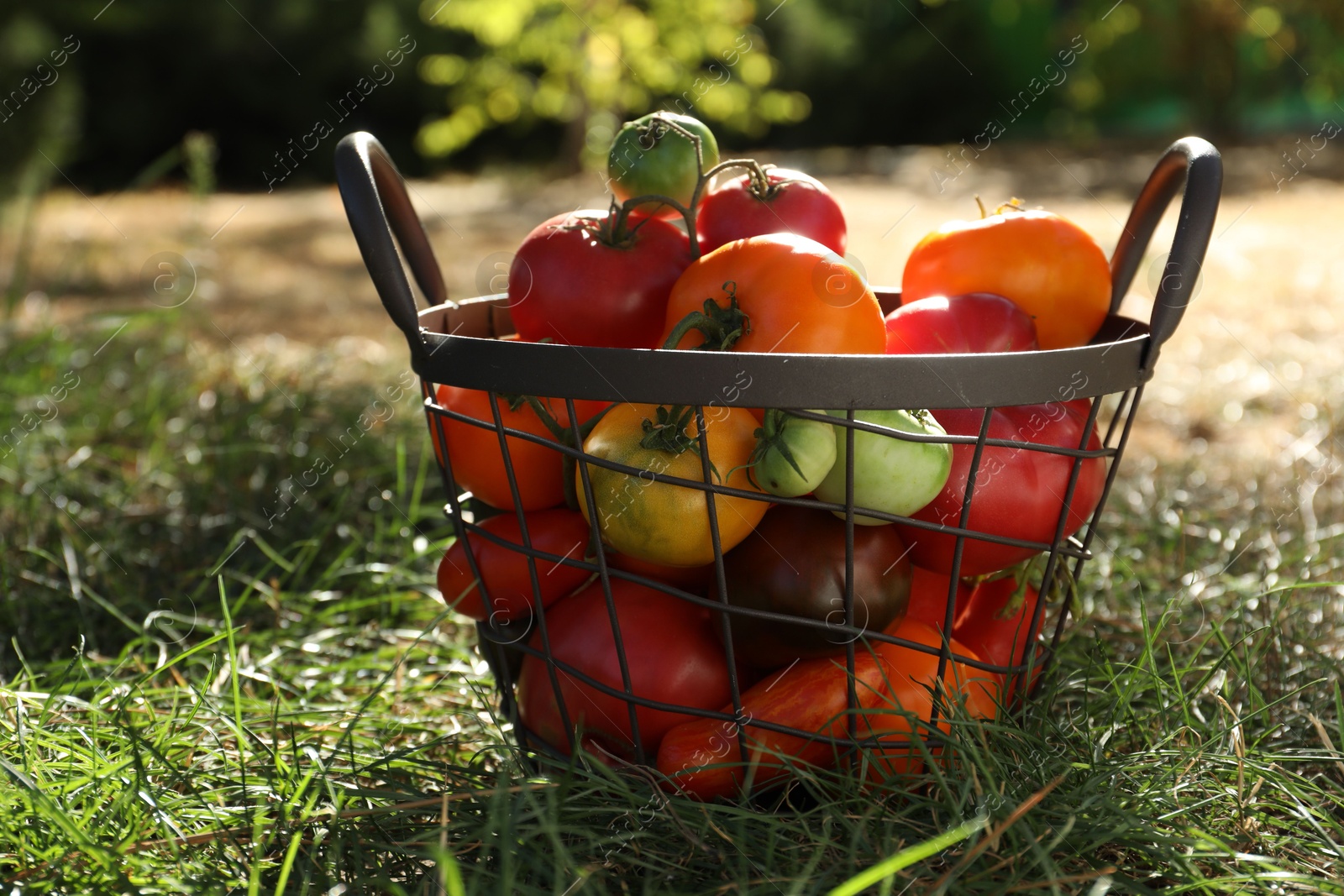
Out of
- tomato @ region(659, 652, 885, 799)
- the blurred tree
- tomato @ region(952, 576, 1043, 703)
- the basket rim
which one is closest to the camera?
the basket rim

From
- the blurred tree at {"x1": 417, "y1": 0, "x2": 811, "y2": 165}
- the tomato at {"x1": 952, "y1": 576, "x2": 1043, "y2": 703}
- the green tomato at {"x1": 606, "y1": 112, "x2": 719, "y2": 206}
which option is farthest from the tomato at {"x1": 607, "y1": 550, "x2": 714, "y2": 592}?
the blurred tree at {"x1": 417, "y1": 0, "x2": 811, "y2": 165}

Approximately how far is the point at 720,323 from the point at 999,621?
38 cm

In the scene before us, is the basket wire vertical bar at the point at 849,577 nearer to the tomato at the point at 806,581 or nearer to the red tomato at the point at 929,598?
the tomato at the point at 806,581

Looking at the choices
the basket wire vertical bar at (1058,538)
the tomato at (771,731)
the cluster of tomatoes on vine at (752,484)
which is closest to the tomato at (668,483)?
the cluster of tomatoes on vine at (752,484)

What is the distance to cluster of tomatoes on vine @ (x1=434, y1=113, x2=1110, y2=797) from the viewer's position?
76 cm

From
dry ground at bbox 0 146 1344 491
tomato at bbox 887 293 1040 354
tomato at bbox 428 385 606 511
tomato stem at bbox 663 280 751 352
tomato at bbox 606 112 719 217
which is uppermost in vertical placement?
tomato at bbox 606 112 719 217

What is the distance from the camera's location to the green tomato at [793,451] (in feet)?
2.39

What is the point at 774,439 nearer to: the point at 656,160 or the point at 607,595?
the point at 607,595

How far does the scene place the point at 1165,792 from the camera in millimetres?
765

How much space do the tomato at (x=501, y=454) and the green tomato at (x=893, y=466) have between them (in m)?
0.22

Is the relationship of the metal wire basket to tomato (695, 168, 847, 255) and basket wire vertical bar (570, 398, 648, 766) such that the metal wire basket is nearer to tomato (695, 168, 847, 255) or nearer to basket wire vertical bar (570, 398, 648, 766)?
basket wire vertical bar (570, 398, 648, 766)

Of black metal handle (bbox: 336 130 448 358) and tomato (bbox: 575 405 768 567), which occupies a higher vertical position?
black metal handle (bbox: 336 130 448 358)

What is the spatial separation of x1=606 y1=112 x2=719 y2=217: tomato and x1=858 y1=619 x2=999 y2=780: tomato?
1.41ft

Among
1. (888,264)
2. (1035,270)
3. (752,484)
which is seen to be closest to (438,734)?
(752,484)
